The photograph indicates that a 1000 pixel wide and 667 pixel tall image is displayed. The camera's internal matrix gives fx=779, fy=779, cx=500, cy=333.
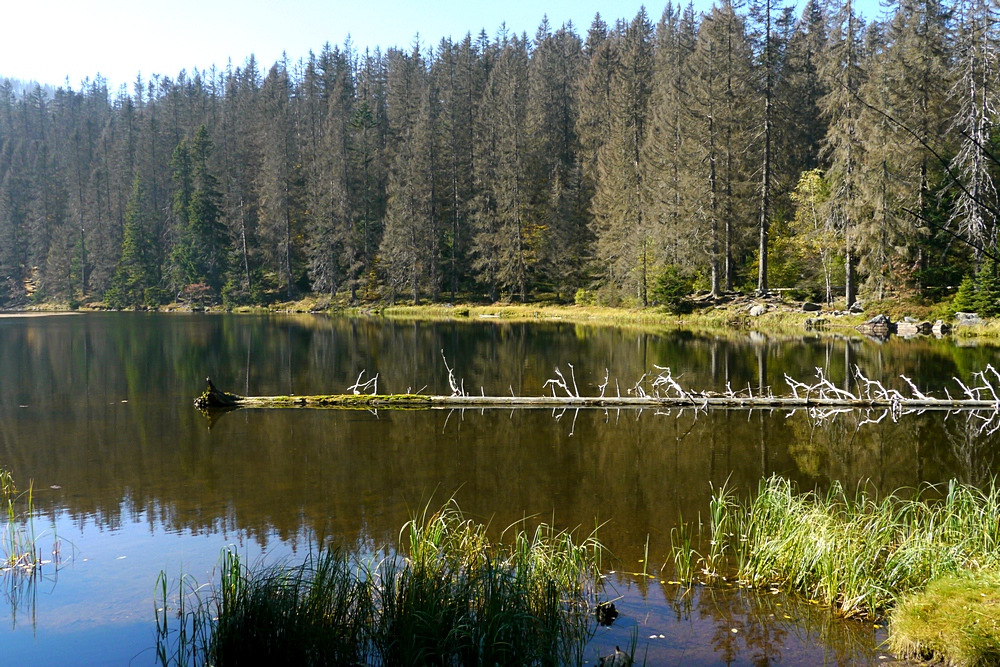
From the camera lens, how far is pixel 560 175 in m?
59.2

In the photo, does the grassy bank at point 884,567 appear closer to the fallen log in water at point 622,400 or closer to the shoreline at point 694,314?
the fallen log in water at point 622,400

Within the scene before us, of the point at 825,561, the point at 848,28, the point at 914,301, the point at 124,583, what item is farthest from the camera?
the point at 848,28

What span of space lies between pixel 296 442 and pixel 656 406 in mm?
7200

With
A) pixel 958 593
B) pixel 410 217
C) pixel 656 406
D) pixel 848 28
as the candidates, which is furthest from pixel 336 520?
pixel 410 217

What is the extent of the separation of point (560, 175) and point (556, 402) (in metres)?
45.2

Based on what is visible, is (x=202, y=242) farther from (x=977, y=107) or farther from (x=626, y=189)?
(x=977, y=107)

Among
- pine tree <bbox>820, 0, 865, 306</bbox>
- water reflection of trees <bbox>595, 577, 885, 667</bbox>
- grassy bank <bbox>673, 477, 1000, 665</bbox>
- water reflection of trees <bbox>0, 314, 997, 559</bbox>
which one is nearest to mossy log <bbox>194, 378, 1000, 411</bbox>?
water reflection of trees <bbox>0, 314, 997, 559</bbox>

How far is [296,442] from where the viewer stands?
44.2 feet

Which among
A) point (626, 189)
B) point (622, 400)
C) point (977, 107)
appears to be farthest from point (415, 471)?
point (626, 189)

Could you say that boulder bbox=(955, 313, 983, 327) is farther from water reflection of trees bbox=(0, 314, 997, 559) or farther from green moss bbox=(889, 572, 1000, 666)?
green moss bbox=(889, 572, 1000, 666)

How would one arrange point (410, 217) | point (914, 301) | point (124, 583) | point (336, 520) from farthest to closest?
1. point (410, 217)
2. point (914, 301)
3. point (336, 520)
4. point (124, 583)

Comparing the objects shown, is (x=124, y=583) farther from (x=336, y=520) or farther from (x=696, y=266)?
(x=696, y=266)

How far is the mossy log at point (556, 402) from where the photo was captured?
14594mm

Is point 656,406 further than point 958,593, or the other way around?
point 656,406
